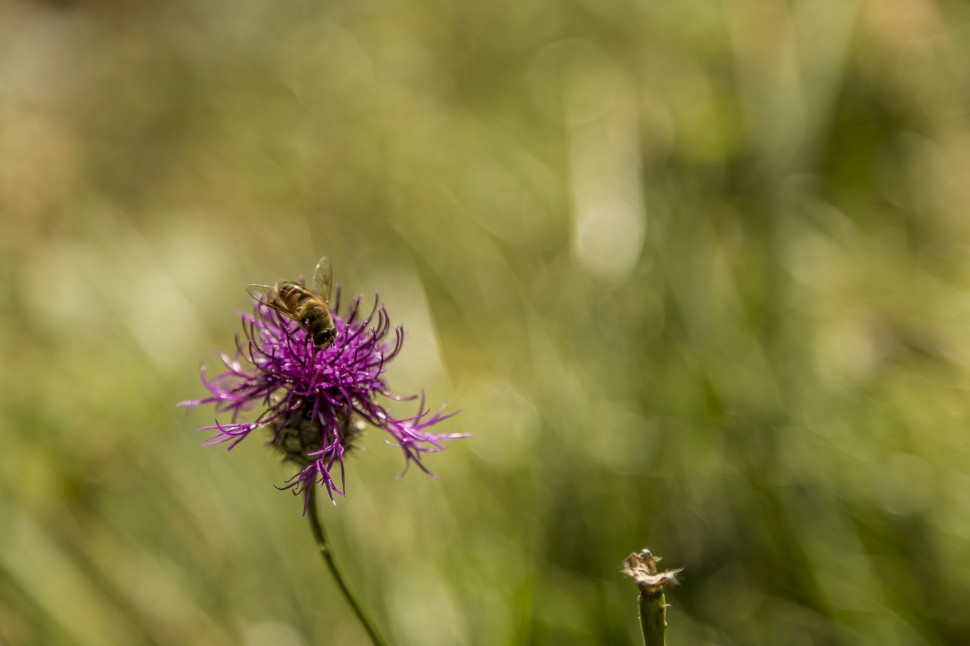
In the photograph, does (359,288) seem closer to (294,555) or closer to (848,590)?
(294,555)

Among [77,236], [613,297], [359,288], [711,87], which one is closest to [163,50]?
[77,236]

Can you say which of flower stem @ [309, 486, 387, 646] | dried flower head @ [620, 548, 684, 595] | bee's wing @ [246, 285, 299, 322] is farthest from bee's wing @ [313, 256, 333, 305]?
dried flower head @ [620, 548, 684, 595]

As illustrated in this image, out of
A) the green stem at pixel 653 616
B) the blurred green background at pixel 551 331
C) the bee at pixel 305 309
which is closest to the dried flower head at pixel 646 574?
the green stem at pixel 653 616

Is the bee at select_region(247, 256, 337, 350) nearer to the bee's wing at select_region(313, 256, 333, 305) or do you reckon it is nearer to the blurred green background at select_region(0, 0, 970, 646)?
the bee's wing at select_region(313, 256, 333, 305)

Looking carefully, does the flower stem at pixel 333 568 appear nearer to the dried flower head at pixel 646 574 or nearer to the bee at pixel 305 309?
the bee at pixel 305 309

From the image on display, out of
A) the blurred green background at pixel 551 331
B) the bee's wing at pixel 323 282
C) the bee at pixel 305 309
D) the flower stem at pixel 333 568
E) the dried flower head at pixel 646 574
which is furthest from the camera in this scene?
the blurred green background at pixel 551 331

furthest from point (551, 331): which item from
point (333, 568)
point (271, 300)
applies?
point (333, 568)
